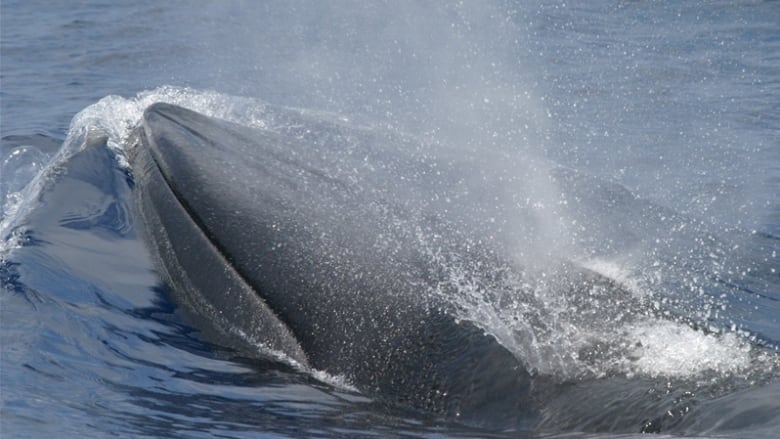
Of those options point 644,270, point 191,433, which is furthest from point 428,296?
point 644,270

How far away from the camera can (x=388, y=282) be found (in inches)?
315

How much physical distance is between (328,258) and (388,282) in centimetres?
52

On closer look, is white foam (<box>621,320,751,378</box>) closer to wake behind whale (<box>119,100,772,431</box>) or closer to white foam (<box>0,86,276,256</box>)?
wake behind whale (<box>119,100,772,431</box>)

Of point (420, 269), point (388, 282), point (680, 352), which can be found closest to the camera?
point (680, 352)

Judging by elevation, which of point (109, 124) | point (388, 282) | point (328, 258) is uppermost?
point (109, 124)

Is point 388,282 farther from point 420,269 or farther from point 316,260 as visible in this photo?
point 316,260

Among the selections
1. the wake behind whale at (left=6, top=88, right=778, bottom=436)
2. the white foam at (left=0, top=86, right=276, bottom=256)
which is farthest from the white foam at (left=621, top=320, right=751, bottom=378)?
the white foam at (left=0, top=86, right=276, bottom=256)

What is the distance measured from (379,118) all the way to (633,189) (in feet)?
17.3

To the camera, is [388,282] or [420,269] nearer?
[388,282]

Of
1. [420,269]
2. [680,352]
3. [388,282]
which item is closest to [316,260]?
[388,282]

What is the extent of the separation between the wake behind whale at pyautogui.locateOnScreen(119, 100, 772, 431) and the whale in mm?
13

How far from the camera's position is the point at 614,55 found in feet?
70.1

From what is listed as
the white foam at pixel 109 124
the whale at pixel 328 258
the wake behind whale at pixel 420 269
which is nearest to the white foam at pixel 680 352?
the wake behind whale at pixel 420 269

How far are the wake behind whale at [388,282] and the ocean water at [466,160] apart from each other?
0.05 m
